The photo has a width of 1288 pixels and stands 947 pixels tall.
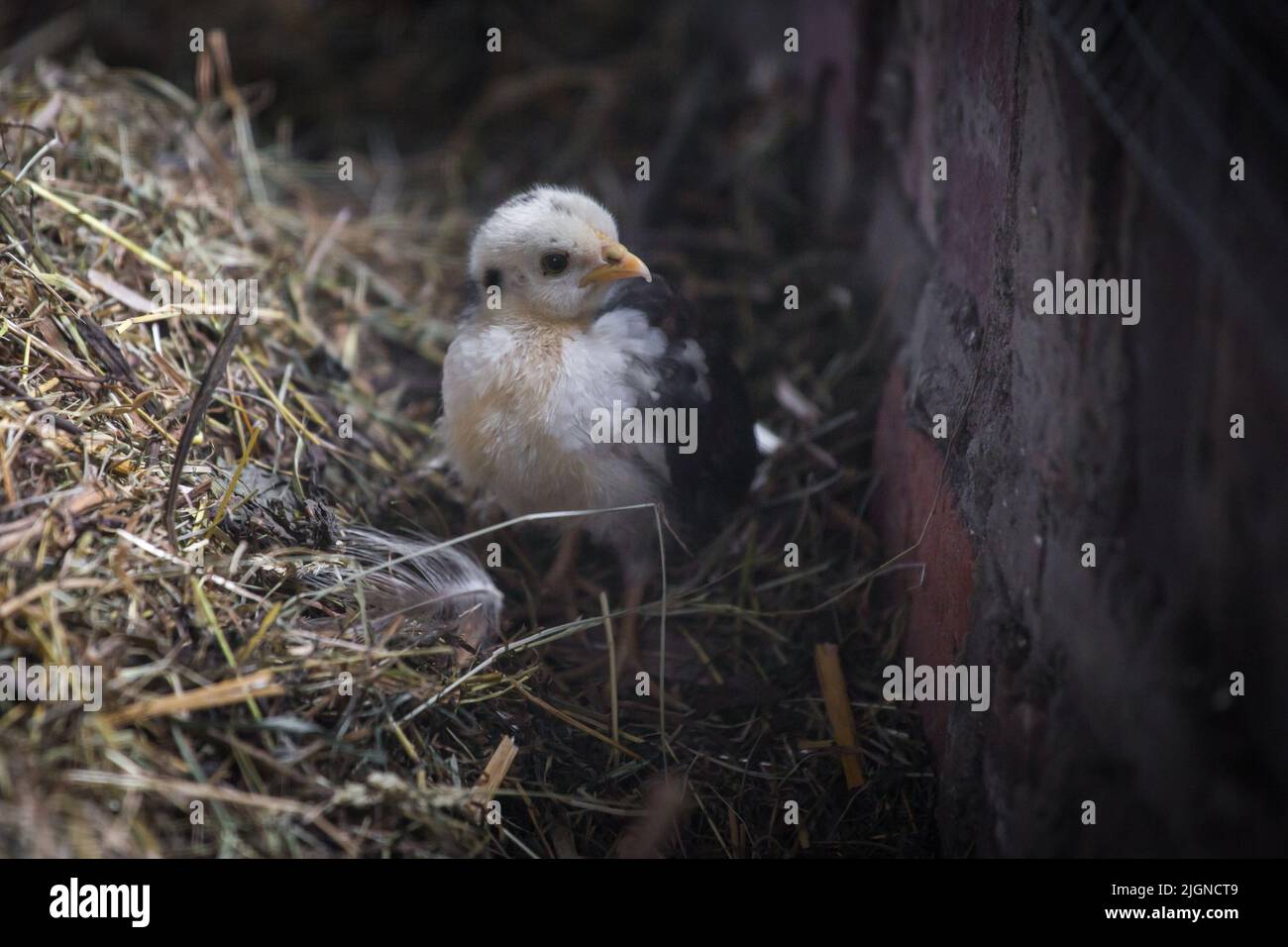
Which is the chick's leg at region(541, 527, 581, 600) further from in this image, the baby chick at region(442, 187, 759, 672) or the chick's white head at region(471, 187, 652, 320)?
the chick's white head at region(471, 187, 652, 320)

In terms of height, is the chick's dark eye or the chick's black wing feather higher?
the chick's dark eye

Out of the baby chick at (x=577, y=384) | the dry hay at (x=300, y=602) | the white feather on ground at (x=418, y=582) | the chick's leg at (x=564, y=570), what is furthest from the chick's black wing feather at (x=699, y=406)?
the white feather on ground at (x=418, y=582)

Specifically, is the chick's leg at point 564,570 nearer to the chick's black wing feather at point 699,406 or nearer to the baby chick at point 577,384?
the baby chick at point 577,384

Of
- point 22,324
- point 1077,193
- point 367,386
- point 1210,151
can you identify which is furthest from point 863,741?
point 22,324

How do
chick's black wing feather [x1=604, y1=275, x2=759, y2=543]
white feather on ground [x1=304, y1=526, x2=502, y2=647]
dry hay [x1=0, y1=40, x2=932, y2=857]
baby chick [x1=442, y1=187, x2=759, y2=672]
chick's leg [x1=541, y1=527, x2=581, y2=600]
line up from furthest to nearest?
chick's leg [x1=541, y1=527, x2=581, y2=600], chick's black wing feather [x1=604, y1=275, x2=759, y2=543], baby chick [x1=442, y1=187, x2=759, y2=672], white feather on ground [x1=304, y1=526, x2=502, y2=647], dry hay [x1=0, y1=40, x2=932, y2=857]

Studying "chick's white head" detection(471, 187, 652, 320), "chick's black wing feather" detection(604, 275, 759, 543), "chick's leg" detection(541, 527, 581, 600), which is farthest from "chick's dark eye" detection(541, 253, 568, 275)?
"chick's leg" detection(541, 527, 581, 600)

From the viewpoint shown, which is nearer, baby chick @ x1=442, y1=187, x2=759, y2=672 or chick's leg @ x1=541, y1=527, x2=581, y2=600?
baby chick @ x1=442, y1=187, x2=759, y2=672
